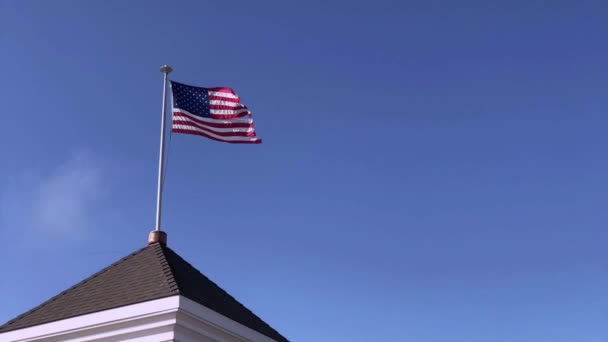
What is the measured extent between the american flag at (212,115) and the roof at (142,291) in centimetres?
292

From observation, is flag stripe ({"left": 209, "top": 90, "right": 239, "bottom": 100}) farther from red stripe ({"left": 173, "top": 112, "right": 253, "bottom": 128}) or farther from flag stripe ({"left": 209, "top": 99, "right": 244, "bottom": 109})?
red stripe ({"left": 173, "top": 112, "right": 253, "bottom": 128})

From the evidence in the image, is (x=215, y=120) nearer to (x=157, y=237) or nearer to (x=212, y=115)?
(x=212, y=115)

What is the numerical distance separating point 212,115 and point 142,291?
5482 millimetres

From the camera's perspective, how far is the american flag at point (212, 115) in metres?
17.7

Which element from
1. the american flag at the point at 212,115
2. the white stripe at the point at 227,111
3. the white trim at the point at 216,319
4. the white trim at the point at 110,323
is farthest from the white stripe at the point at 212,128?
the white trim at the point at 110,323

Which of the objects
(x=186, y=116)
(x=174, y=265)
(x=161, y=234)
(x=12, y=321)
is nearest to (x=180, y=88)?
(x=186, y=116)

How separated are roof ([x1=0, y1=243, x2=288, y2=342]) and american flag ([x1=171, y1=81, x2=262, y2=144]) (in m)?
2.92

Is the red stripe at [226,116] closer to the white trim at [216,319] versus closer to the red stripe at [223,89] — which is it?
the red stripe at [223,89]

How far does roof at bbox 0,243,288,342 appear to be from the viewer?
13523mm

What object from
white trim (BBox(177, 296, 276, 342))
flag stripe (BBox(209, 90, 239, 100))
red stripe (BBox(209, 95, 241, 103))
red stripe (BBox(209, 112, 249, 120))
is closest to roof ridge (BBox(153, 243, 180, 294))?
white trim (BBox(177, 296, 276, 342))

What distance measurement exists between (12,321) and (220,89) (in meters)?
6.70

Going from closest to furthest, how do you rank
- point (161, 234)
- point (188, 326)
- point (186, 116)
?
1. point (188, 326)
2. point (161, 234)
3. point (186, 116)

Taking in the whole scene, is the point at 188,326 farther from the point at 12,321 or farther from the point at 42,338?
the point at 12,321

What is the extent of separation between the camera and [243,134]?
1800 cm
